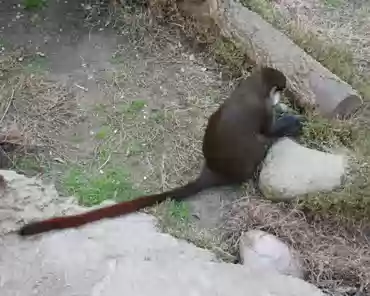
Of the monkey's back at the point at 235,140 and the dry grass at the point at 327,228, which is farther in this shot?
the monkey's back at the point at 235,140

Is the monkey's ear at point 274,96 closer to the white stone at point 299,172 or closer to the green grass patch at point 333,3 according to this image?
the white stone at point 299,172

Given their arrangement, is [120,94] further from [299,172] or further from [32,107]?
[299,172]

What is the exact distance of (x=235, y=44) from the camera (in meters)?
3.83

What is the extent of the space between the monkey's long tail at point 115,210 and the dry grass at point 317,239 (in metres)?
0.18

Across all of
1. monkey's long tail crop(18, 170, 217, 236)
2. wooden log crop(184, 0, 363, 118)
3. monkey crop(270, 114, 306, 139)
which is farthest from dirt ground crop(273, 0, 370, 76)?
monkey's long tail crop(18, 170, 217, 236)

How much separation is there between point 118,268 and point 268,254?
61cm

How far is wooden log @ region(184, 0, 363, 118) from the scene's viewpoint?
3484 millimetres

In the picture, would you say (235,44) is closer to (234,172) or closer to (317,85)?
(317,85)

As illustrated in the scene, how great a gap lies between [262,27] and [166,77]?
563 millimetres

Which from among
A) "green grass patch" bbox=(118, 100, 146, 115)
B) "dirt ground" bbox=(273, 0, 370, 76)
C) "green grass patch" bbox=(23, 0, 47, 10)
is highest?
"dirt ground" bbox=(273, 0, 370, 76)

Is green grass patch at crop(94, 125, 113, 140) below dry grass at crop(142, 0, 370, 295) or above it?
below

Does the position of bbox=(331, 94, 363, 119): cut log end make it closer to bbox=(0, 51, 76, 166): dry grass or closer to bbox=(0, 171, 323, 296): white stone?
bbox=(0, 171, 323, 296): white stone

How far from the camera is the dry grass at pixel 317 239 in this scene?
112 inches

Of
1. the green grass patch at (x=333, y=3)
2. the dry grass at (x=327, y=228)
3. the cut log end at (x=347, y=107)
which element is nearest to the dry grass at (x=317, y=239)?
the dry grass at (x=327, y=228)
